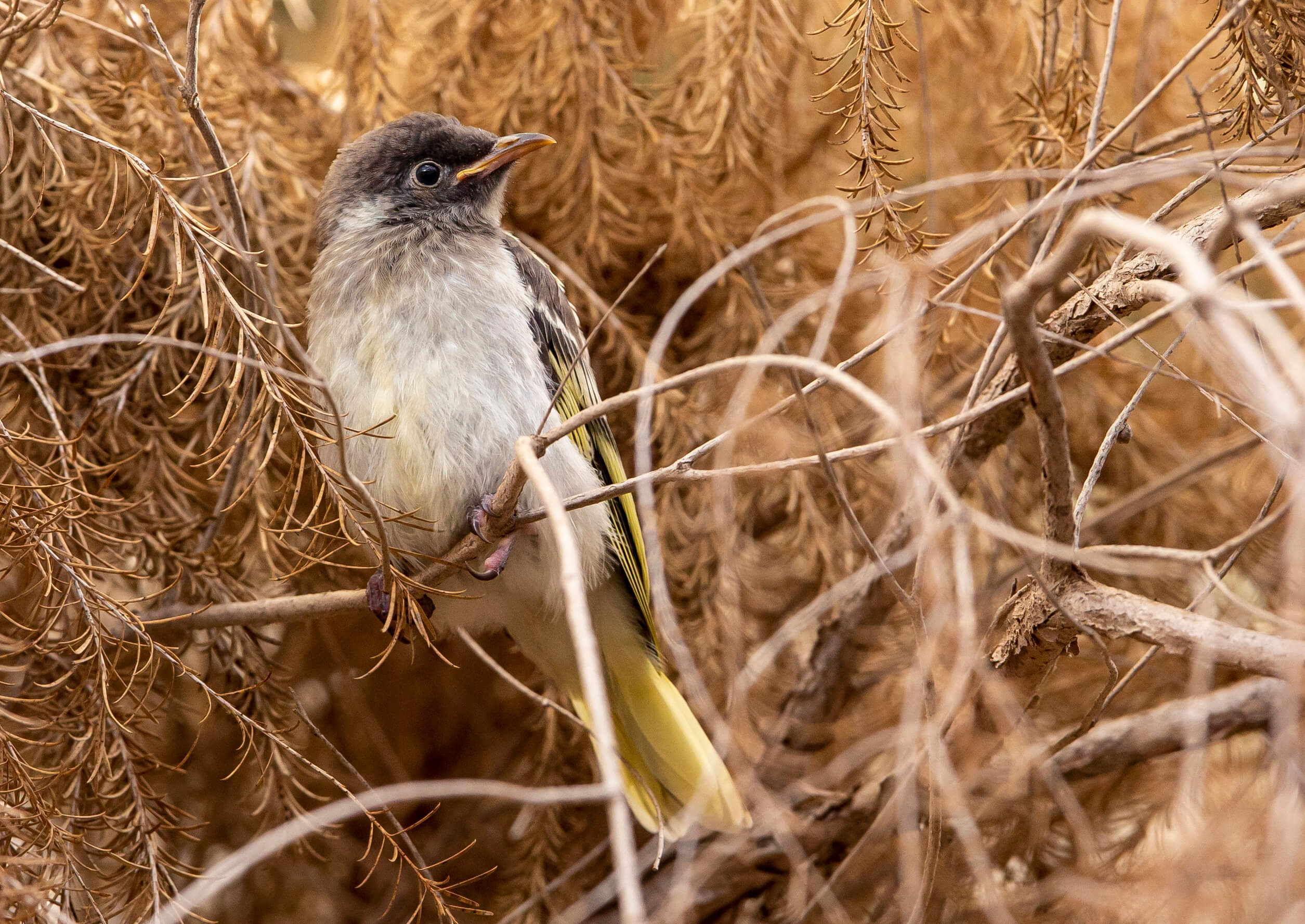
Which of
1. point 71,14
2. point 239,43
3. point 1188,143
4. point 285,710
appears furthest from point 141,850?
point 1188,143

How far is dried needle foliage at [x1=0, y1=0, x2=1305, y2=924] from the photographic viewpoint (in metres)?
2.17

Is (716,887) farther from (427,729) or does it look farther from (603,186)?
(603,186)

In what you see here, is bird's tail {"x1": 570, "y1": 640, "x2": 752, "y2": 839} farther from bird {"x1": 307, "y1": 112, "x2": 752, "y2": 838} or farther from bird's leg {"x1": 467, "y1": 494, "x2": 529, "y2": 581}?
bird's leg {"x1": 467, "y1": 494, "x2": 529, "y2": 581}

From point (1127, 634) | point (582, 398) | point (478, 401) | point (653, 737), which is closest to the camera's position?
point (1127, 634)

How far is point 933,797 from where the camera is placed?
164cm

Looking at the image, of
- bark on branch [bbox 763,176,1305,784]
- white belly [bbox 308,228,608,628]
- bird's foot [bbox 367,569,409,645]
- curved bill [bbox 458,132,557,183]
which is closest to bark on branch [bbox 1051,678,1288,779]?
bark on branch [bbox 763,176,1305,784]

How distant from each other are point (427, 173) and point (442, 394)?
2.24 feet

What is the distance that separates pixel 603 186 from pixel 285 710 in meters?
1.49

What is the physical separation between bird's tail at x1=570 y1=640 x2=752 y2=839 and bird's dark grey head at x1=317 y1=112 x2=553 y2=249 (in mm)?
1212

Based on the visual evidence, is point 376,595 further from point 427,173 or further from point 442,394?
point 427,173

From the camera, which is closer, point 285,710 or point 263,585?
point 285,710

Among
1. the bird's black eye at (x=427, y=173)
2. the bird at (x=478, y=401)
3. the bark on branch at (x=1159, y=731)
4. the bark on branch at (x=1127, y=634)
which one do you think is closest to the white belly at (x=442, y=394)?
the bird at (x=478, y=401)

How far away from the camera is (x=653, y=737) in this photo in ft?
9.85

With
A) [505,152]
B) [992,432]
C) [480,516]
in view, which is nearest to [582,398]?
[480,516]
